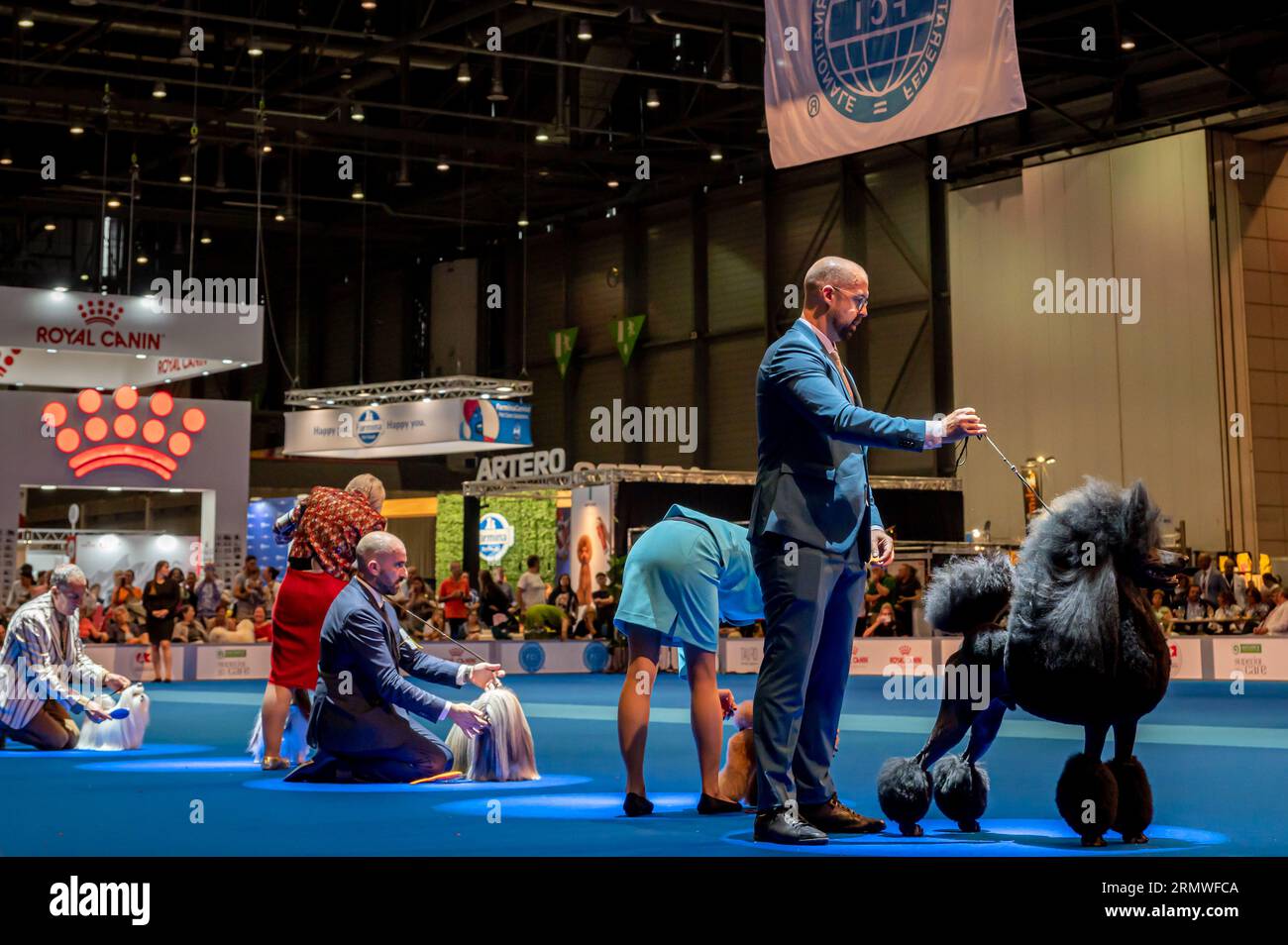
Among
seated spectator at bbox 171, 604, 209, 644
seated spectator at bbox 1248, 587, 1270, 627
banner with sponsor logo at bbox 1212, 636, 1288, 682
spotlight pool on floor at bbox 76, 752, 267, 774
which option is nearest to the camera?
spotlight pool on floor at bbox 76, 752, 267, 774

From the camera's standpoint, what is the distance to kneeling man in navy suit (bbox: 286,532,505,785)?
641cm

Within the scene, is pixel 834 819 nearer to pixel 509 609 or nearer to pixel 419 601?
pixel 509 609

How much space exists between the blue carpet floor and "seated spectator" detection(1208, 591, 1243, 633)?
827cm

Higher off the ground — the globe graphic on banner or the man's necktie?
the globe graphic on banner

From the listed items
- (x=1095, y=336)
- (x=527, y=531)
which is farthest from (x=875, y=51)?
(x=527, y=531)

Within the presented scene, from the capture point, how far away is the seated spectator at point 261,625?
2028 centimetres

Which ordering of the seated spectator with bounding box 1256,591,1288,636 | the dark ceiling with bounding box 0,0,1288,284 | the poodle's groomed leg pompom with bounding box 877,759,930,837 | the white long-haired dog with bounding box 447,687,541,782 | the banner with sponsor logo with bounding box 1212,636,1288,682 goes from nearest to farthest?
the poodle's groomed leg pompom with bounding box 877,759,930,837 → the white long-haired dog with bounding box 447,687,541,782 → the banner with sponsor logo with bounding box 1212,636,1288,682 → the seated spectator with bounding box 1256,591,1288,636 → the dark ceiling with bounding box 0,0,1288,284

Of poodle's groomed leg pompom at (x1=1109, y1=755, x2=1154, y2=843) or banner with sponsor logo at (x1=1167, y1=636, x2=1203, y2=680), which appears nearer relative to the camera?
poodle's groomed leg pompom at (x1=1109, y1=755, x2=1154, y2=843)

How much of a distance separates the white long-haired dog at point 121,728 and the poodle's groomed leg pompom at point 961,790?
5.42 m

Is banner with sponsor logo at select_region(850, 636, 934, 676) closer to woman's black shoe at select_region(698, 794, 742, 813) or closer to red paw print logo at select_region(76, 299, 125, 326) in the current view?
red paw print logo at select_region(76, 299, 125, 326)

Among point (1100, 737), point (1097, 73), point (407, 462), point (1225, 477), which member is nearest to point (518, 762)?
point (1100, 737)

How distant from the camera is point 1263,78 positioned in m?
22.1

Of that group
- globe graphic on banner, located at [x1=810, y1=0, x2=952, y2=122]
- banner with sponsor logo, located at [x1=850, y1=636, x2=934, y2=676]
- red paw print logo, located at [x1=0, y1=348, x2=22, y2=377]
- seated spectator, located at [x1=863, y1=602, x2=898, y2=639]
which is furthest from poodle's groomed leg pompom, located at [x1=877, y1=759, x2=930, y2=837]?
red paw print logo, located at [x1=0, y1=348, x2=22, y2=377]
